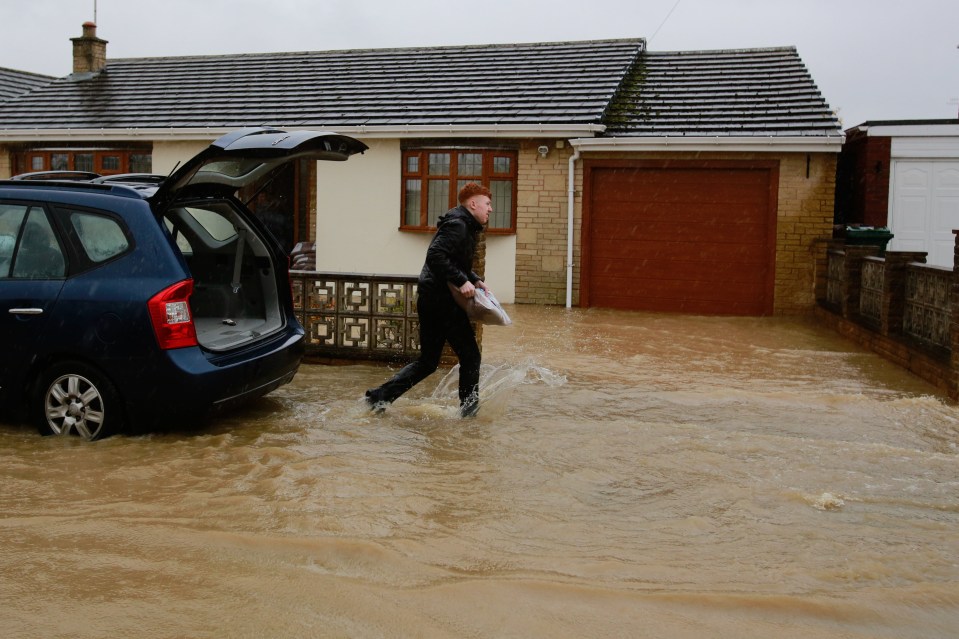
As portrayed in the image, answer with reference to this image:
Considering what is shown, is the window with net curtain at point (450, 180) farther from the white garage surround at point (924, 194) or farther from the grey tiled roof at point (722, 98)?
the white garage surround at point (924, 194)

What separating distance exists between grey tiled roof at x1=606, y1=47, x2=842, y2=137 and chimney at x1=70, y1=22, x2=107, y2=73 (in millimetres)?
12809

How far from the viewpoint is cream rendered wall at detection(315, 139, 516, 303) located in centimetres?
1797

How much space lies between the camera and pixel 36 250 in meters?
6.63

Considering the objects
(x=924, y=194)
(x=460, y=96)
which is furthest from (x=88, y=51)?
(x=924, y=194)

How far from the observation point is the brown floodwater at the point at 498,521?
3.91 metres

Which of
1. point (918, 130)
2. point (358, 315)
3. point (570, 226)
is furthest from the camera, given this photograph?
point (918, 130)

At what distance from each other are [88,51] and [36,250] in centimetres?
1867

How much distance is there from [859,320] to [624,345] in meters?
3.09

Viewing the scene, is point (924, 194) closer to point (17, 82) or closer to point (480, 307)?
point (480, 307)

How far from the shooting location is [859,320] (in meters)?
12.6

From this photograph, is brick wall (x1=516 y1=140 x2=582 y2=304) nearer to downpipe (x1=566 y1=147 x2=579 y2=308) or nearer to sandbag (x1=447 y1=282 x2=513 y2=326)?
downpipe (x1=566 y1=147 x2=579 y2=308)

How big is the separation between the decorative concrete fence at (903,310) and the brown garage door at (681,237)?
178cm

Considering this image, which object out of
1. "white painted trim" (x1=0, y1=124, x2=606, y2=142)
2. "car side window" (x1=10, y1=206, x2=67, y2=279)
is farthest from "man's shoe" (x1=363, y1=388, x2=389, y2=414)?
"white painted trim" (x1=0, y1=124, x2=606, y2=142)

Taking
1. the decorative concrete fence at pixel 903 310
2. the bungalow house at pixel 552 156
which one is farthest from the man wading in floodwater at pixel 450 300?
the bungalow house at pixel 552 156
